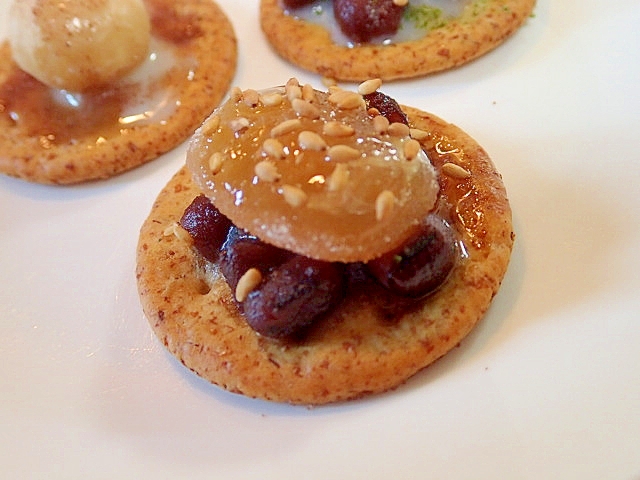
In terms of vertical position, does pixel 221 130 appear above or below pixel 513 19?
above

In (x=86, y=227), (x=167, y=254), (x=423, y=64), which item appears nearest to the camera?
(x=167, y=254)

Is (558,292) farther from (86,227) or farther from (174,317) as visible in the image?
(86,227)

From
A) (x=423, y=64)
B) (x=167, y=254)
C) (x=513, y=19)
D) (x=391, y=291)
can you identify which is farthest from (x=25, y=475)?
(x=513, y=19)

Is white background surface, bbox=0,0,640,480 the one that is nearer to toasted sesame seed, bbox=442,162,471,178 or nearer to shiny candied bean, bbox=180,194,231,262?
toasted sesame seed, bbox=442,162,471,178

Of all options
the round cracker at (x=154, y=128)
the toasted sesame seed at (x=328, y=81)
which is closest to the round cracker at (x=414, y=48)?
the toasted sesame seed at (x=328, y=81)

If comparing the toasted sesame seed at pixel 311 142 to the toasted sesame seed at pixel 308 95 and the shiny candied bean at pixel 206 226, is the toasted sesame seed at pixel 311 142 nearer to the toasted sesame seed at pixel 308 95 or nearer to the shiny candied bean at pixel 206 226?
the toasted sesame seed at pixel 308 95

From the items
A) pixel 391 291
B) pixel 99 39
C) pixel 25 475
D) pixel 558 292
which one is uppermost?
pixel 99 39
